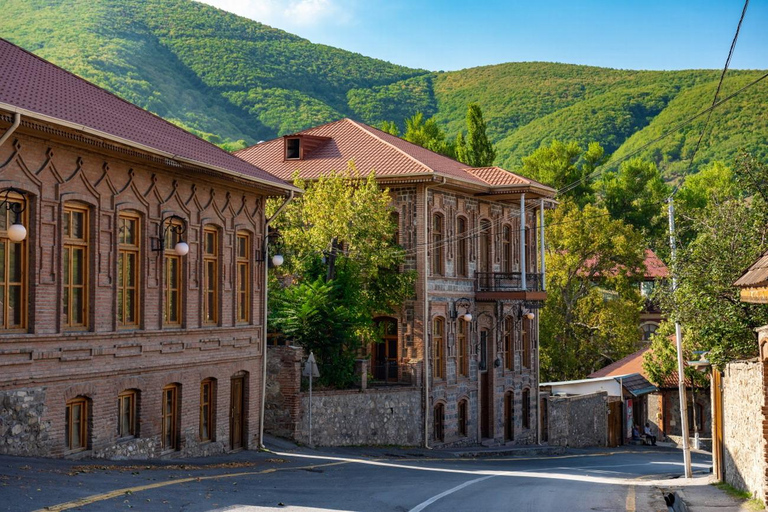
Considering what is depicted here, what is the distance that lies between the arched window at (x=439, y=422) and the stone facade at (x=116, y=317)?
10.9 metres

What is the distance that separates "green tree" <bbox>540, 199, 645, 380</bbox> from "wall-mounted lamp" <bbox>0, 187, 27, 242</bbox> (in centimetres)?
4160

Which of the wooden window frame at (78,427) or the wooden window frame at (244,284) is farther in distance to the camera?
the wooden window frame at (244,284)

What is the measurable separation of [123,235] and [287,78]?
113881 mm

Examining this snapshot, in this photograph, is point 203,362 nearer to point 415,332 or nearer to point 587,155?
point 415,332

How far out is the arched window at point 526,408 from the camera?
43.3 meters

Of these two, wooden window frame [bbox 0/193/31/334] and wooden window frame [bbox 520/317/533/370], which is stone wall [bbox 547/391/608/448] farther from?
wooden window frame [bbox 0/193/31/334]

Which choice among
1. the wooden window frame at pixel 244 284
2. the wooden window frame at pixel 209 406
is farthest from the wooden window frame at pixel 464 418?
the wooden window frame at pixel 209 406

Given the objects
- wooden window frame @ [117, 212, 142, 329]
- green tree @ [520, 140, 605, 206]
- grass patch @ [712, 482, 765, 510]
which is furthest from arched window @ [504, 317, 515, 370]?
green tree @ [520, 140, 605, 206]

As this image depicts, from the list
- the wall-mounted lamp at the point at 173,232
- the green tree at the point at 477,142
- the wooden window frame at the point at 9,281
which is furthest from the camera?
the green tree at the point at 477,142

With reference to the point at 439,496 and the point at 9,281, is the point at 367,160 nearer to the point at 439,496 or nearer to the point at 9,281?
the point at 439,496

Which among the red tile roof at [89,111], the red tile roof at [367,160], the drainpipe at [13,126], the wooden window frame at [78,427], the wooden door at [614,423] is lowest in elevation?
the wooden door at [614,423]

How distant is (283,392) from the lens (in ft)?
94.4

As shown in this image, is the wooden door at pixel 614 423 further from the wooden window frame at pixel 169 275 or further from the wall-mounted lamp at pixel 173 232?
the wall-mounted lamp at pixel 173 232

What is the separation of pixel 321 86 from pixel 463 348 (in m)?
101
